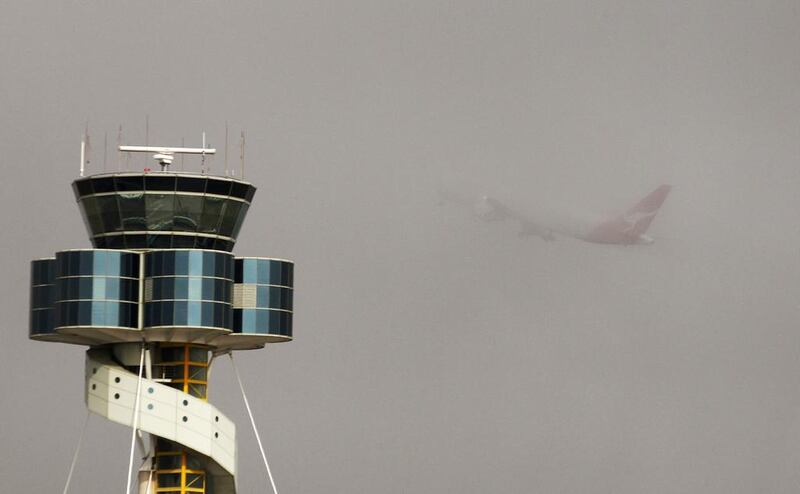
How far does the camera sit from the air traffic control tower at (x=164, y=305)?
156 m

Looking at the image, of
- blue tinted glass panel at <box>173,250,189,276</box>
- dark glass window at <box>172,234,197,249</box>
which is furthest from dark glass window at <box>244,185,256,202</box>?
blue tinted glass panel at <box>173,250,189,276</box>

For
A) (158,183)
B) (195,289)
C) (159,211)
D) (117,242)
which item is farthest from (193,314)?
(158,183)

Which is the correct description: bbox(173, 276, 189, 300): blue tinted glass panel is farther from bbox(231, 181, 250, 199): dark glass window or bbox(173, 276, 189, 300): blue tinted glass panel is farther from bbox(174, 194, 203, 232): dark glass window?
bbox(231, 181, 250, 199): dark glass window

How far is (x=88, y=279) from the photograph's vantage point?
15512cm

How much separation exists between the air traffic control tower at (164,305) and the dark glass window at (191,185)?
82 mm

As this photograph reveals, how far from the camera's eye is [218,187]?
161 metres

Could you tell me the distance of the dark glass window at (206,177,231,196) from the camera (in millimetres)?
160625

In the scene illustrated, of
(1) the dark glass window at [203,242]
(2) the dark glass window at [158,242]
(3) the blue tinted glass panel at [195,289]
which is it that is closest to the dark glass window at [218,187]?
(1) the dark glass window at [203,242]

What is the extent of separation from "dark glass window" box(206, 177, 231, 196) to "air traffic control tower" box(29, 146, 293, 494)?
8 cm

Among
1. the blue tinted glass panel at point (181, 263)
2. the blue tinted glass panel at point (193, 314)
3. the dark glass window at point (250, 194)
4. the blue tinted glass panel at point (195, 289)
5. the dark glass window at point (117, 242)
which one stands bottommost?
the blue tinted glass panel at point (193, 314)

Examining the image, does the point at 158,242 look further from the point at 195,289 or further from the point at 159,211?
the point at 195,289

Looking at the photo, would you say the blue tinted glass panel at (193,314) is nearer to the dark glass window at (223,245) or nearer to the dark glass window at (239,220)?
the dark glass window at (223,245)

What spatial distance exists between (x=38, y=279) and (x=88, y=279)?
→ 7022 mm

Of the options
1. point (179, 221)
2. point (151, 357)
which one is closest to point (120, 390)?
point (151, 357)
